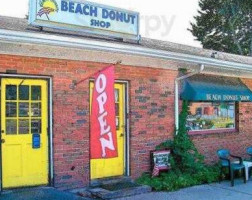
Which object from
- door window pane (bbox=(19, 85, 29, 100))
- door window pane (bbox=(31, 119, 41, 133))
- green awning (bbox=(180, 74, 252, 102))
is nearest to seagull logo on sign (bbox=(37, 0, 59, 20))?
door window pane (bbox=(19, 85, 29, 100))

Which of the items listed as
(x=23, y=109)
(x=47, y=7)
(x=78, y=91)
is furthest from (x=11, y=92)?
(x=47, y=7)

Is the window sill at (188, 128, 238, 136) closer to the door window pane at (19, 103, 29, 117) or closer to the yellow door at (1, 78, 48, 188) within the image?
the yellow door at (1, 78, 48, 188)

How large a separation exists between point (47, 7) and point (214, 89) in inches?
194

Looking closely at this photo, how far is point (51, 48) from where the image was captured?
7508 mm

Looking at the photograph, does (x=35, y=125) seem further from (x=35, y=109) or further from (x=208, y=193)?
(x=208, y=193)

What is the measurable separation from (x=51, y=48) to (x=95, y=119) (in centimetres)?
207

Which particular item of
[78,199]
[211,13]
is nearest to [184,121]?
[78,199]

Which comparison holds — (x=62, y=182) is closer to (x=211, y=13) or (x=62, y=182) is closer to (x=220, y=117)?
(x=220, y=117)

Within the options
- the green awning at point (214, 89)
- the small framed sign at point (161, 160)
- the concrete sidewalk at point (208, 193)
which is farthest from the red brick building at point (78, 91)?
the concrete sidewalk at point (208, 193)

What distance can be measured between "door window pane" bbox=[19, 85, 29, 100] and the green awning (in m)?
4.09

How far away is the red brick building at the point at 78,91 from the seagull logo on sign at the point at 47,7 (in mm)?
335

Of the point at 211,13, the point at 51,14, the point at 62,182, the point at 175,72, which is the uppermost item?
the point at 211,13

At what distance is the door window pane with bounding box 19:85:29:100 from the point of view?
751 centimetres

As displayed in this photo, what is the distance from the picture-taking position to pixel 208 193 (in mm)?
8266
